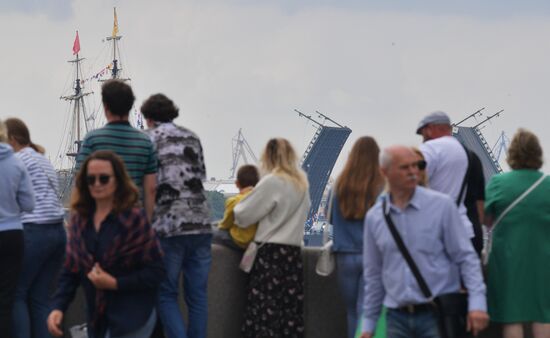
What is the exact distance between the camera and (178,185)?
27.3 ft

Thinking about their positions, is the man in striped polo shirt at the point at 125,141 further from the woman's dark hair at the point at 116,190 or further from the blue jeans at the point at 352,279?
the blue jeans at the point at 352,279

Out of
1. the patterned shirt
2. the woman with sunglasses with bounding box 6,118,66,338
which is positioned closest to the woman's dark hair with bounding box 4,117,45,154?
the woman with sunglasses with bounding box 6,118,66,338

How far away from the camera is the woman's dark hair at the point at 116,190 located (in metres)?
5.86

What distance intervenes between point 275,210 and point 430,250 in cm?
306

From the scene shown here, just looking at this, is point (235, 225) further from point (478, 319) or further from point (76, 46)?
point (76, 46)

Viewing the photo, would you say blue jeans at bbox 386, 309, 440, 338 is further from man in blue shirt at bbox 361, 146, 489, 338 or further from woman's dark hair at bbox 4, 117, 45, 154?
woman's dark hair at bbox 4, 117, 45, 154

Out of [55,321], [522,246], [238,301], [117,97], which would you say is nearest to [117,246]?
[55,321]

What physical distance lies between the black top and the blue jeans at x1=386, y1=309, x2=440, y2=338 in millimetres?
1054

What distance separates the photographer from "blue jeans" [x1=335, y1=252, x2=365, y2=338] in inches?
340

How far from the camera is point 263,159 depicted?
8.98 metres

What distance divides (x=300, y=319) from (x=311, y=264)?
1.97 ft

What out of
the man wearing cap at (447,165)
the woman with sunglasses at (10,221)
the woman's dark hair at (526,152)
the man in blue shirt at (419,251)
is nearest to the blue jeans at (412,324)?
the man in blue shirt at (419,251)

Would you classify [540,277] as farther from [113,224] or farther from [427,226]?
[113,224]

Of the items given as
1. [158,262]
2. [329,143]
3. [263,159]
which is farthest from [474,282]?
[329,143]
